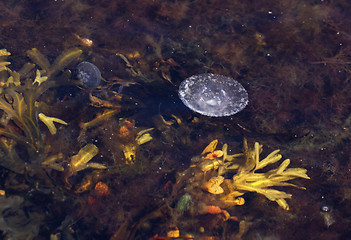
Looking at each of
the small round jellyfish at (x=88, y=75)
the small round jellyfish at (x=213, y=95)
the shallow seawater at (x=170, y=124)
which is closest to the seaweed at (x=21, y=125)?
the shallow seawater at (x=170, y=124)

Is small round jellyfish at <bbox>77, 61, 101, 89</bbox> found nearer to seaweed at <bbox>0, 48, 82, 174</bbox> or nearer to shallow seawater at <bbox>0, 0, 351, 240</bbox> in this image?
shallow seawater at <bbox>0, 0, 351, 240</bbox>

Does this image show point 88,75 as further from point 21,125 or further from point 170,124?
point 170,124

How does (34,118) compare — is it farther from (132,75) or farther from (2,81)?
(132,75)

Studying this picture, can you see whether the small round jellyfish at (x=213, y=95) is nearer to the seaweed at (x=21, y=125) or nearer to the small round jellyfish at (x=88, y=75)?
the small round jellyfish at (x=88, y=75)

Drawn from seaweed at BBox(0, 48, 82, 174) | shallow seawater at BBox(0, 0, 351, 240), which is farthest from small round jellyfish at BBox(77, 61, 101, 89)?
seaweed at BBox(0, 48, 82, 174)

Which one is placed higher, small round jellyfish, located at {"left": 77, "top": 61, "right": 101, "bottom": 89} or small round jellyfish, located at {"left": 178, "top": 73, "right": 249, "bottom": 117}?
small round jellyfish, located at {"left": 77, "top": 61, "right": 101, "bottom": 89}

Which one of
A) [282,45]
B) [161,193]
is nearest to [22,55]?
[161,193]
